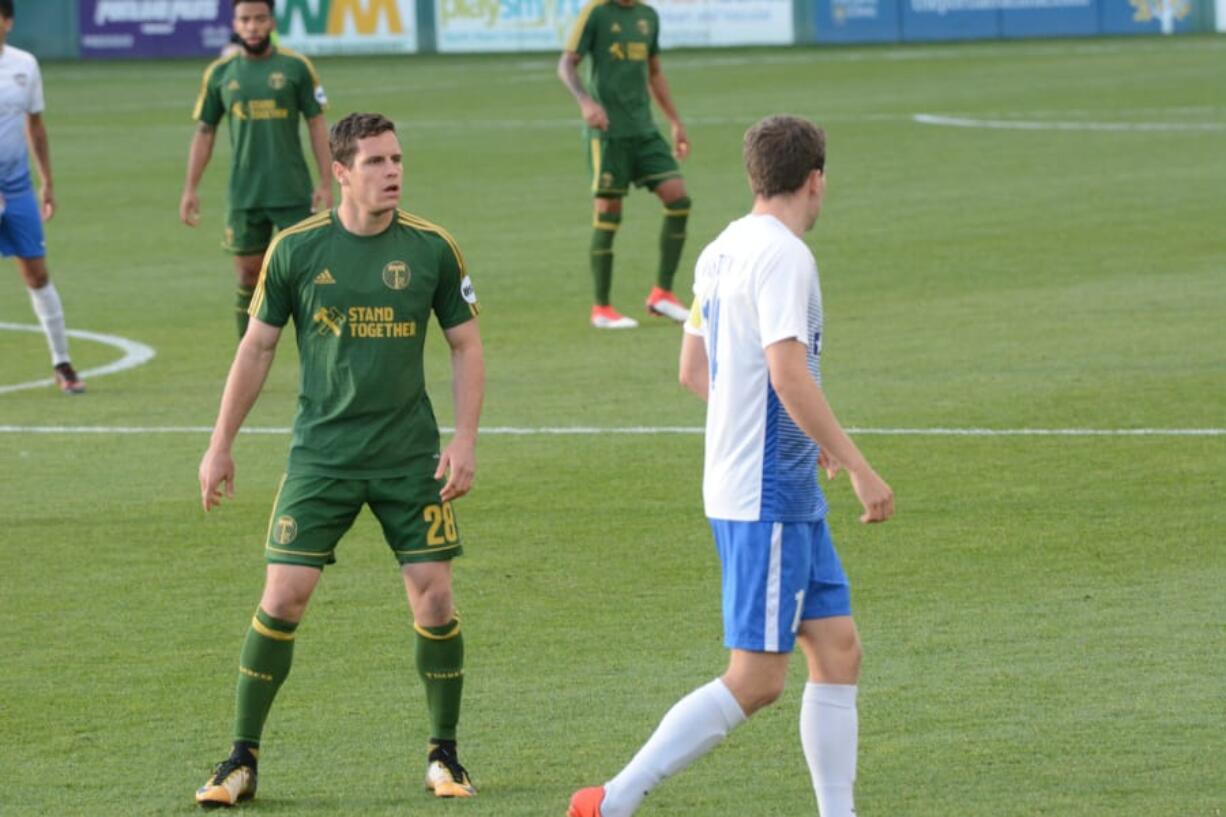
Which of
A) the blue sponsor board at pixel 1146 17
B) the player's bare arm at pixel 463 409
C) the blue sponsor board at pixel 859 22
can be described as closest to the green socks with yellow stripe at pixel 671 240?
the player's bare arm at pixel 463 409

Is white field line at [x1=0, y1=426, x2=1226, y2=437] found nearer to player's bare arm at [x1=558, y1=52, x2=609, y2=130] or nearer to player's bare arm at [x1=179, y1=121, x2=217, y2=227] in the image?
player's bare arm at [x1=179, y1=121, x2=217, y2=227]

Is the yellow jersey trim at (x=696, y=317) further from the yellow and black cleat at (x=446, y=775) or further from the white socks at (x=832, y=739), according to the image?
the yellow and black cleat at (x=446, y=775)

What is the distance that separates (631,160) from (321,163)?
3.33 metres

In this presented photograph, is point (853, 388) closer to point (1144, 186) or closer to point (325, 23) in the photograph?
point (1144, 186)

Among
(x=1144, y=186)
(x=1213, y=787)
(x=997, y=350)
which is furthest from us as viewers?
(x=1144, y=186)

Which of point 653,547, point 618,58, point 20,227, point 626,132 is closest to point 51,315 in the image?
point 20,227

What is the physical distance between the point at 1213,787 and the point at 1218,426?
5584 mm

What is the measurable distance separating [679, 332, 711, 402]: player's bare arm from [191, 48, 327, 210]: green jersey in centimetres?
782

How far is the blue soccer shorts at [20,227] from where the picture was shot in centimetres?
1338

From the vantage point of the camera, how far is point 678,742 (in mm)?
5902

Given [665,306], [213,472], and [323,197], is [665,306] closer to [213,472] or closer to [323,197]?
[323,197]

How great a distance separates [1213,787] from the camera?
643 centimetres

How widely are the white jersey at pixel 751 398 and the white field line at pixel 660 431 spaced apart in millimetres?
5992

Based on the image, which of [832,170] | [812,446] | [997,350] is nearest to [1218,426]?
[997,350]
